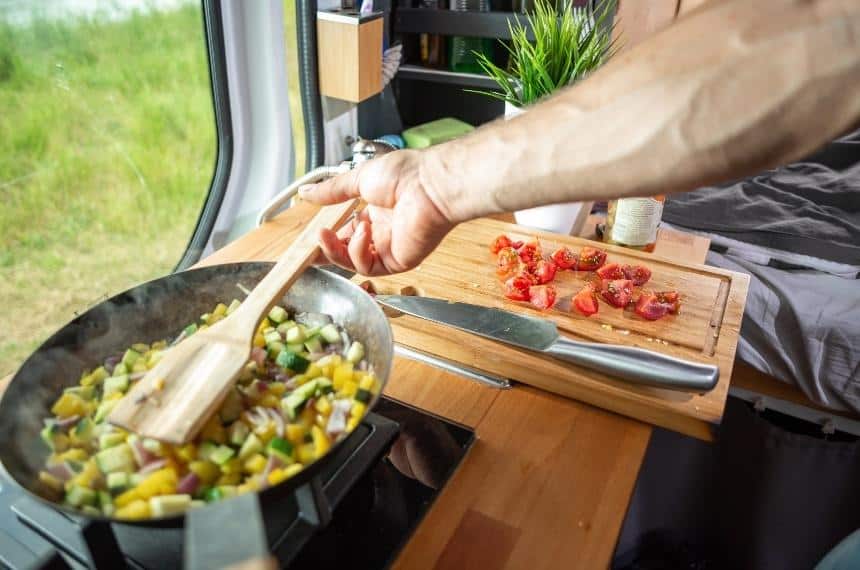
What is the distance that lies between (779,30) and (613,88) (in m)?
0.15

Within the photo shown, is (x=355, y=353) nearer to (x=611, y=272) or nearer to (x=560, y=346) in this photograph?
(x=560, y=346)

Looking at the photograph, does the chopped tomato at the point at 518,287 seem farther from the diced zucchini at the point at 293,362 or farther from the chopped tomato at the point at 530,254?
the diced zucchini at the point at 293,362

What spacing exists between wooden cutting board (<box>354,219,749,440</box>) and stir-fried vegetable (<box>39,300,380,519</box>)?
0.81ft

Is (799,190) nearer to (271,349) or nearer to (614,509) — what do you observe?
(614,509)

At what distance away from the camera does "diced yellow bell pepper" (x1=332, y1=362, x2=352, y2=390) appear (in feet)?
2.24

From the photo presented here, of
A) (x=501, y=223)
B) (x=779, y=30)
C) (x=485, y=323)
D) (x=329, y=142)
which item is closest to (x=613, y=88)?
(x=779, y=30)

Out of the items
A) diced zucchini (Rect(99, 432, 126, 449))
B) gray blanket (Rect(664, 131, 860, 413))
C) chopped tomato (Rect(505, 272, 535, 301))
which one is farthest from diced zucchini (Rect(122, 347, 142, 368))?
gray blanket (Rect(664, 131, 860, 413))

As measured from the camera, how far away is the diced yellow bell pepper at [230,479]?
570 millimetres

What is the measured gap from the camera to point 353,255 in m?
0.90

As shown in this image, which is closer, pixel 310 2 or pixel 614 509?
pixel 614 509

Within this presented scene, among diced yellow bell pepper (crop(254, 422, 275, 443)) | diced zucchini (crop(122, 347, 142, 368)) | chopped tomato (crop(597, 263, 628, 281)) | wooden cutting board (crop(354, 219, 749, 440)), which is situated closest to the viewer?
diced yellow bell pepper (crop(254, 422, 275, 443))

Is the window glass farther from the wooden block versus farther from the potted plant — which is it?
the potted plant

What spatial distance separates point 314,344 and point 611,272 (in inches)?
23.3

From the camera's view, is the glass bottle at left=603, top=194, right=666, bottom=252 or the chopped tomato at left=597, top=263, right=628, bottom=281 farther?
the glass bottle at left=603, top=194, right=666, bottom=252
